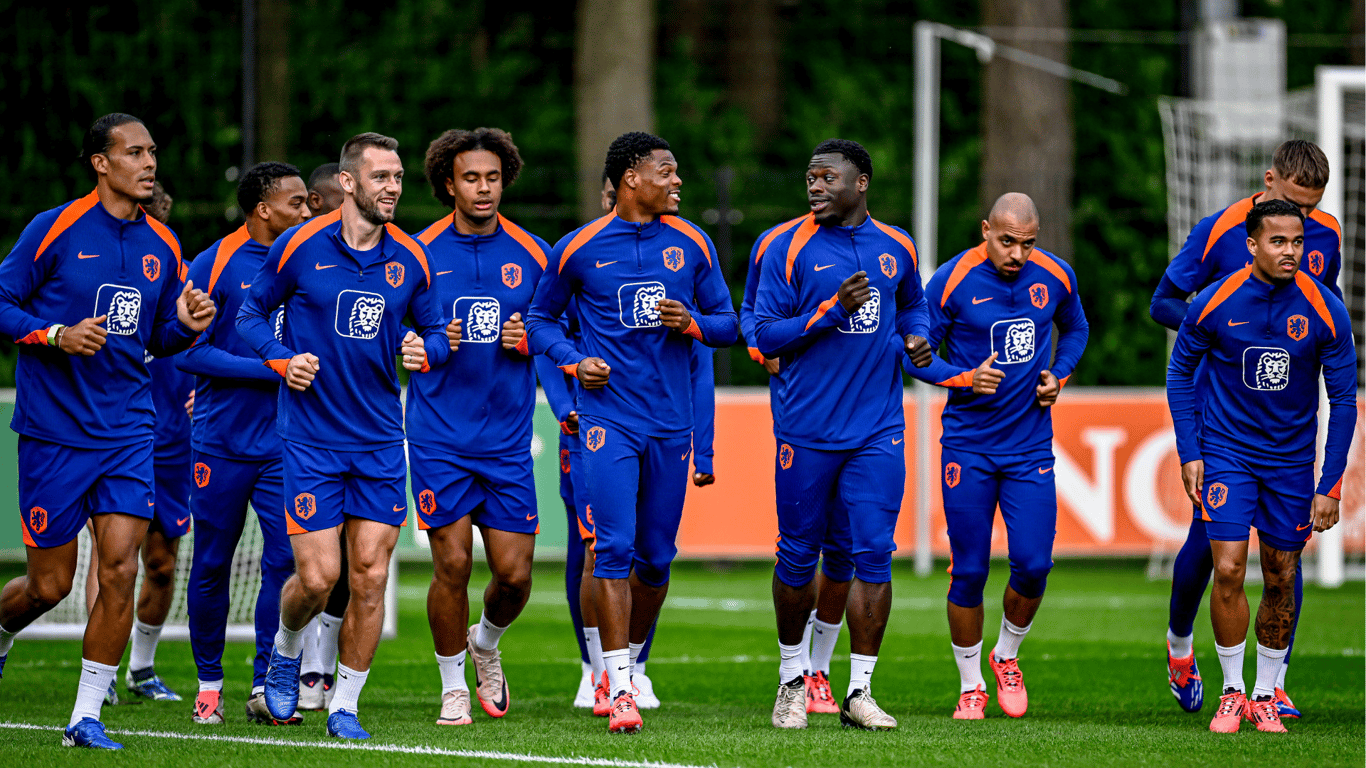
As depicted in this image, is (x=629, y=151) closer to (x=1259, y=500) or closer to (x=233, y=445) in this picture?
(x=233, y=445)

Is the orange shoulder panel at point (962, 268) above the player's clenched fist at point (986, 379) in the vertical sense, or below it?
above

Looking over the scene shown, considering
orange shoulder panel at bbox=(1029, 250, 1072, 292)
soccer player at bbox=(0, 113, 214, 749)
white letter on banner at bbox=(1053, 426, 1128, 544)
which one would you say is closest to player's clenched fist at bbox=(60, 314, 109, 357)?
soccer player at bbox=(0, 113, 214, 749)

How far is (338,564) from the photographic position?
23.1 ft

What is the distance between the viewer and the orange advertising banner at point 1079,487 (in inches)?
586

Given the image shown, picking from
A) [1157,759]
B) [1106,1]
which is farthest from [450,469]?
[1106,1]

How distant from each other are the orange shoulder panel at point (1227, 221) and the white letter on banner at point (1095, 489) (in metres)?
7.10

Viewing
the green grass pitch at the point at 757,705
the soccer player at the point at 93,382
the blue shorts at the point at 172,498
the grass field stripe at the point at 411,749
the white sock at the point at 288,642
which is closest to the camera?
the grass field stripe at the point at 411,749

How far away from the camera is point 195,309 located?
7.03 meters

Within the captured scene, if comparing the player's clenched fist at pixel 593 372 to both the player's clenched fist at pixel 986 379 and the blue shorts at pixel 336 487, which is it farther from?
the player's clenched fist at pixel 986 379

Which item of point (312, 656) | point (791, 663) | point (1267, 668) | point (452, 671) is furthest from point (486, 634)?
point (1267, 668)

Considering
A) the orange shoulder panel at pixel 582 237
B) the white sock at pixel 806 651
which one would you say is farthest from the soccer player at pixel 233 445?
the white sock at pixel 806 651

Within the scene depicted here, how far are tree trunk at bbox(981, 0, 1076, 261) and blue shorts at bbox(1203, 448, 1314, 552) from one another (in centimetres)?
993

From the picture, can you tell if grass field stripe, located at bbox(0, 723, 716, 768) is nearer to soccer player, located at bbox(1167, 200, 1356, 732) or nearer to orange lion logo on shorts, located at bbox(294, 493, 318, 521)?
orange lion logo on shorts, located at bbox(294, 493, 318, 521)

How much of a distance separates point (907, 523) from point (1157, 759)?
29.2 ft
